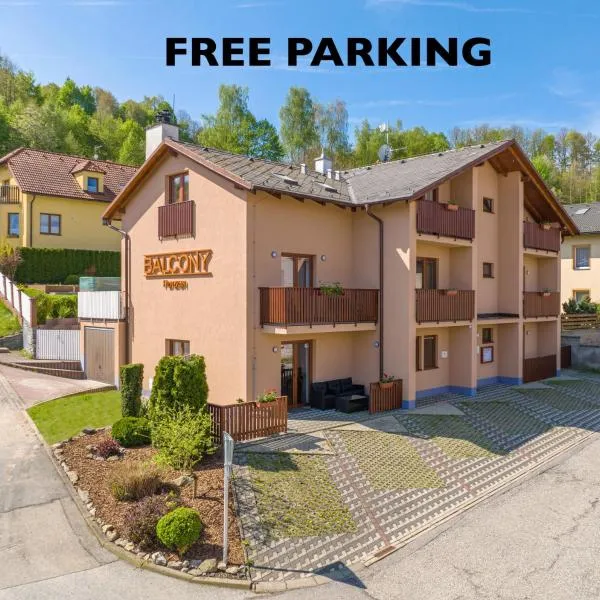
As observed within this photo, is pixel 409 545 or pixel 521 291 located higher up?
pixel 521 291

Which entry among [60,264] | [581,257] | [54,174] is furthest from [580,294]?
[54,174]

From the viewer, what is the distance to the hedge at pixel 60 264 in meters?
31.8

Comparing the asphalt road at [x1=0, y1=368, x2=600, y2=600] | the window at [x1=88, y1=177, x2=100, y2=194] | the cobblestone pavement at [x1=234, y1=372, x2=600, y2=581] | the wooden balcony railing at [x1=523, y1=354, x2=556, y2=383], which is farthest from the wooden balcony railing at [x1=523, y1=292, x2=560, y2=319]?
the window at [x1=88, y1=177, x2=100, y2=194]

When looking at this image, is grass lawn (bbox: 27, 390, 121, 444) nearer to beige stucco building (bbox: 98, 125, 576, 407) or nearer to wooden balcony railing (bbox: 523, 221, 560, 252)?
beige stucco building (bbox: 98, 125, 576, 407)

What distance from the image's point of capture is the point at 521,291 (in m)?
23.8

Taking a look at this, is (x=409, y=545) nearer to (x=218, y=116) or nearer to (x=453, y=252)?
(x=453, y=252)

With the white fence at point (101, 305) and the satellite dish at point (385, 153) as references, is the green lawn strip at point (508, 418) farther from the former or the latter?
the white fence at point (101, 305)

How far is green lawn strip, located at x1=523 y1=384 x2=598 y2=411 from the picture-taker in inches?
800

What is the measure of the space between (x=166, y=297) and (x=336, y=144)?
135 feet

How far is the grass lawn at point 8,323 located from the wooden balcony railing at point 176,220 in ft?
36.8

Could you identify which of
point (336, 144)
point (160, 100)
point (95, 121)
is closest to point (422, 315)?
point (336, 144)

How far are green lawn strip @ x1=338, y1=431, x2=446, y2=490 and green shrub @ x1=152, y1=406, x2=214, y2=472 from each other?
3.78 metres

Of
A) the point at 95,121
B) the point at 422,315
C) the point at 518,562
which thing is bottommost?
the point at 518,562

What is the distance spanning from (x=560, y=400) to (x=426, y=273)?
7066 millimetres
